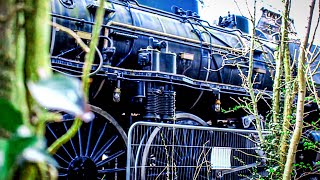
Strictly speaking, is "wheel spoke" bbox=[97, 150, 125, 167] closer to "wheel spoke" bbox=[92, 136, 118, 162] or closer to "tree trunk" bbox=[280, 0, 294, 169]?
"wheel spoke" bbox=[92, 136, 118, 162]

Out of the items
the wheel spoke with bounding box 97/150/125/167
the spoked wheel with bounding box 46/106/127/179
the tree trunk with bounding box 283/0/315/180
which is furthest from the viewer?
the wheel spoke with bounding box 97/150/125/167

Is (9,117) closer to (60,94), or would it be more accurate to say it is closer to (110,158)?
(60,94)

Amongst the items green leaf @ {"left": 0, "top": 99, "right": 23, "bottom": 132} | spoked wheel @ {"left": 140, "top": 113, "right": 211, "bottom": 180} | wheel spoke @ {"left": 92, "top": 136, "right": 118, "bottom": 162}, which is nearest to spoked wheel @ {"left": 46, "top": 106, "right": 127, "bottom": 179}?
wheel spoke @ {"left": 92, "top": 136, "right": 118, "bottom": 162}

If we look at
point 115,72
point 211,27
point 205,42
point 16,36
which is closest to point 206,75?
point 205,42

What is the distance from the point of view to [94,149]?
5.29 meters

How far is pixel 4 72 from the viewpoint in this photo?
459 mm

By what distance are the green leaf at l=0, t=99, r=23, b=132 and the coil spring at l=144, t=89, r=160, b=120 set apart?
16.6 feet

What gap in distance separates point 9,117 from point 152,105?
16.8 ft

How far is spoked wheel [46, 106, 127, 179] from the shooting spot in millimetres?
4980

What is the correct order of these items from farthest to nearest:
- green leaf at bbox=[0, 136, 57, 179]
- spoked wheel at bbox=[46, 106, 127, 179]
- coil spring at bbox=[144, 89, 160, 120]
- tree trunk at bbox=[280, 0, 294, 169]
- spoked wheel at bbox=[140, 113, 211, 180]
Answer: coil spring at bbox=[144, 89, 160, 120]
spoked wheel at bbox=[140, 113, 211, 180]
spoked wheel at bbox=[46, 106, 127, 179]
tree trunk at bbox=[280, 0, 294, 169]
green leaf at bbox=[0, 136, 57, 179]

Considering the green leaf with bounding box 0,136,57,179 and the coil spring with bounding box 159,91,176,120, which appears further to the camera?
the coil spring with bounding box 159,91,176,120

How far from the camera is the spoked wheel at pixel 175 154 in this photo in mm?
5100

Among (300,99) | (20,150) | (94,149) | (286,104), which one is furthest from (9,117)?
(94,149)

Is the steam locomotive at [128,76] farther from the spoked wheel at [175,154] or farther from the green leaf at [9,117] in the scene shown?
the green leaf at [9,117]
